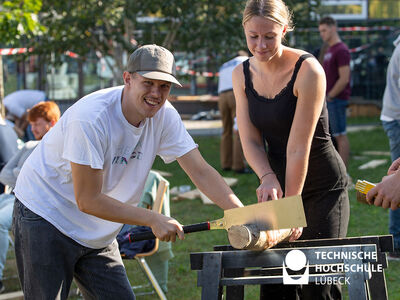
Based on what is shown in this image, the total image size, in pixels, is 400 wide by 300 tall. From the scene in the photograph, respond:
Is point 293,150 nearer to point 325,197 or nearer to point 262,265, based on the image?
point 325,197

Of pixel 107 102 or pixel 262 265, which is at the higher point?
pixel 107 102

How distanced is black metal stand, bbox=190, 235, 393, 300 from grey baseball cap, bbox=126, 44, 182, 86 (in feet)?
2.68

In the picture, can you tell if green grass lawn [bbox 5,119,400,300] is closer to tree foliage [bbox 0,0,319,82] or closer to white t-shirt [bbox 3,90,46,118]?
tree foliage [bbox 0,0,319,82]

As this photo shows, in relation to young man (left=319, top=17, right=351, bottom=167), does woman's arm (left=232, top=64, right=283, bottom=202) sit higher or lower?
higher

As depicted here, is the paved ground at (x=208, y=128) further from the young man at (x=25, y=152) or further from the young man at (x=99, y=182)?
the young man at (x=99, y=182)

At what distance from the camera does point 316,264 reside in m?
2.75

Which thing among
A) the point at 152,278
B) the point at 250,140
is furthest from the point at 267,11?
the point at 152,278

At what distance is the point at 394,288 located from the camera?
4.86 m

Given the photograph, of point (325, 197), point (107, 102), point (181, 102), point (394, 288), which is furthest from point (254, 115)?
point (181, 102)

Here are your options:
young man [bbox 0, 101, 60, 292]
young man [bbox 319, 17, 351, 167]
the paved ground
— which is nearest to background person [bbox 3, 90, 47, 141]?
young man [bbox 0, 101, 60, 292]

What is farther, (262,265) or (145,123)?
(145,123)

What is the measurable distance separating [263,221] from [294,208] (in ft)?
0.67

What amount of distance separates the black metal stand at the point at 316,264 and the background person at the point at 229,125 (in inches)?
271

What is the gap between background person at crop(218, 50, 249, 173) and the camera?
988 cm
